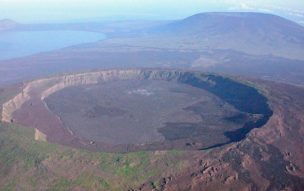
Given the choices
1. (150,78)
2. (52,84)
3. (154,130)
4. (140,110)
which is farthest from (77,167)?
(150,78)

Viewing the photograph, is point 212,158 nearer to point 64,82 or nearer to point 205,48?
point 64,82

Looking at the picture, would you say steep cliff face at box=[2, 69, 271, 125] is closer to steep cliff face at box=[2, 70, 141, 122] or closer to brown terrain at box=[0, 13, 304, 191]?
steep cliff face at box=[2, 70, 141, 122]

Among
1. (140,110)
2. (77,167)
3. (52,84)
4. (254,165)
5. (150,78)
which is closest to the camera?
(77,167)

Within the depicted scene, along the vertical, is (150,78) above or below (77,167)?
below

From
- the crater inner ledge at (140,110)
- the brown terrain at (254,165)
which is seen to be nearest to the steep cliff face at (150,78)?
the crater inner ledge at (140,110)

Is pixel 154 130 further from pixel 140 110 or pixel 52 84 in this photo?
pixel 52 84

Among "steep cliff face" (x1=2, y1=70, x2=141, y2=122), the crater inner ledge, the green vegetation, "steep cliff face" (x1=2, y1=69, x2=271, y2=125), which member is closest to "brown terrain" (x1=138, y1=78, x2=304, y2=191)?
the green vegetation

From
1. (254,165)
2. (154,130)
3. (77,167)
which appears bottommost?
(154,130)
